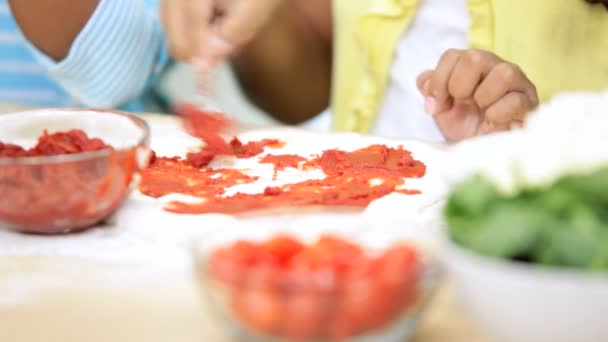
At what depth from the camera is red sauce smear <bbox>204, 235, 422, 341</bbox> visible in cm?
37

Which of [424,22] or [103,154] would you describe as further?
[424,22]

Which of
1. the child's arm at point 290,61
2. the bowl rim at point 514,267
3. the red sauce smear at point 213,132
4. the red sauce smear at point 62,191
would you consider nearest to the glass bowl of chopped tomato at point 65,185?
the red sauce smear at point 62,191

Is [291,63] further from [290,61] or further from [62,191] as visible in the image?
[62,191]

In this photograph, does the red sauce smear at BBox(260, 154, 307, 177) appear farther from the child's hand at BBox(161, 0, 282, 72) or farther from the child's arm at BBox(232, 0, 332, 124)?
the child's arm at BBox(232, 0, 332, 124)

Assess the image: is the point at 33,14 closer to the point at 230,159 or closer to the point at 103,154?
the point at 230,159

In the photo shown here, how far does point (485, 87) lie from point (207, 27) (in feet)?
0.89

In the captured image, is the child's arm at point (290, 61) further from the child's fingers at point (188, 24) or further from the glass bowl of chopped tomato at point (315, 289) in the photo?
the glass bowl of chopped tomato at point (315, 289)

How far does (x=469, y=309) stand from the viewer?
394mm

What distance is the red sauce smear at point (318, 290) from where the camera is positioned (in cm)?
37

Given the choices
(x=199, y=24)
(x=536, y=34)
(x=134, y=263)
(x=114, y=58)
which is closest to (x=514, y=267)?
(x=134, y=263)

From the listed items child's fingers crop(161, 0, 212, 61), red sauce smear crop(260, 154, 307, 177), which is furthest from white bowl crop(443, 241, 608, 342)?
child's fingers crop(161, 0, 212, 61)

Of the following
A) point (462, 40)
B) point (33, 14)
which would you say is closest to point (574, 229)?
point (462, 40)

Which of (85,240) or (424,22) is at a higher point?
(424,22)

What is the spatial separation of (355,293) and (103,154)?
0.27 meters
